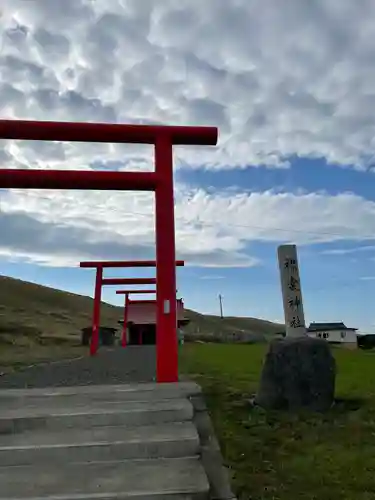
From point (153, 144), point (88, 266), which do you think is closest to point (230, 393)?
point (153, 144)

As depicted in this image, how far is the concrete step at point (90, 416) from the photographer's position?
163 inches

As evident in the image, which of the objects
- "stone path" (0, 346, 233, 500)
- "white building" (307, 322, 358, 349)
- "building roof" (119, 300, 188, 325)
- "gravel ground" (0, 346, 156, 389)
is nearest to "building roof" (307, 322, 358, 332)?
"white building" (307, 322, 358, 349)

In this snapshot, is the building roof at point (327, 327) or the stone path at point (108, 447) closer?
the stone path at point (108, 447)

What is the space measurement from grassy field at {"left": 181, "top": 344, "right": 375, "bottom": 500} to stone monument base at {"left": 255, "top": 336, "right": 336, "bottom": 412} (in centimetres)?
17

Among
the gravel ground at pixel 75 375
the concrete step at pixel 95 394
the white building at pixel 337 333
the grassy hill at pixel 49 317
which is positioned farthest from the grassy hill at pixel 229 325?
the concrete step at pixel 95 394

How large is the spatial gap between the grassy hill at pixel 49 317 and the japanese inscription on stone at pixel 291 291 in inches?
760

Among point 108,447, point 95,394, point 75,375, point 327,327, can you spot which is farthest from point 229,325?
point 108,447

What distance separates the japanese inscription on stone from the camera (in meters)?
5.89

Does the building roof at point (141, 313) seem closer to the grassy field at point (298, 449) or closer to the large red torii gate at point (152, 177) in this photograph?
the large red torii gate at point (152, 177)

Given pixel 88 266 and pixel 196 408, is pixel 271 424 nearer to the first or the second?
pixel 196 408

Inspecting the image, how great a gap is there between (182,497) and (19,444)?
1462 millimetres

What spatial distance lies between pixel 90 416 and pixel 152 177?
326 cm

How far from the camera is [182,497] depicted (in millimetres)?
3148

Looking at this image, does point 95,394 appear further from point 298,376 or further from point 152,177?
point 152,177
